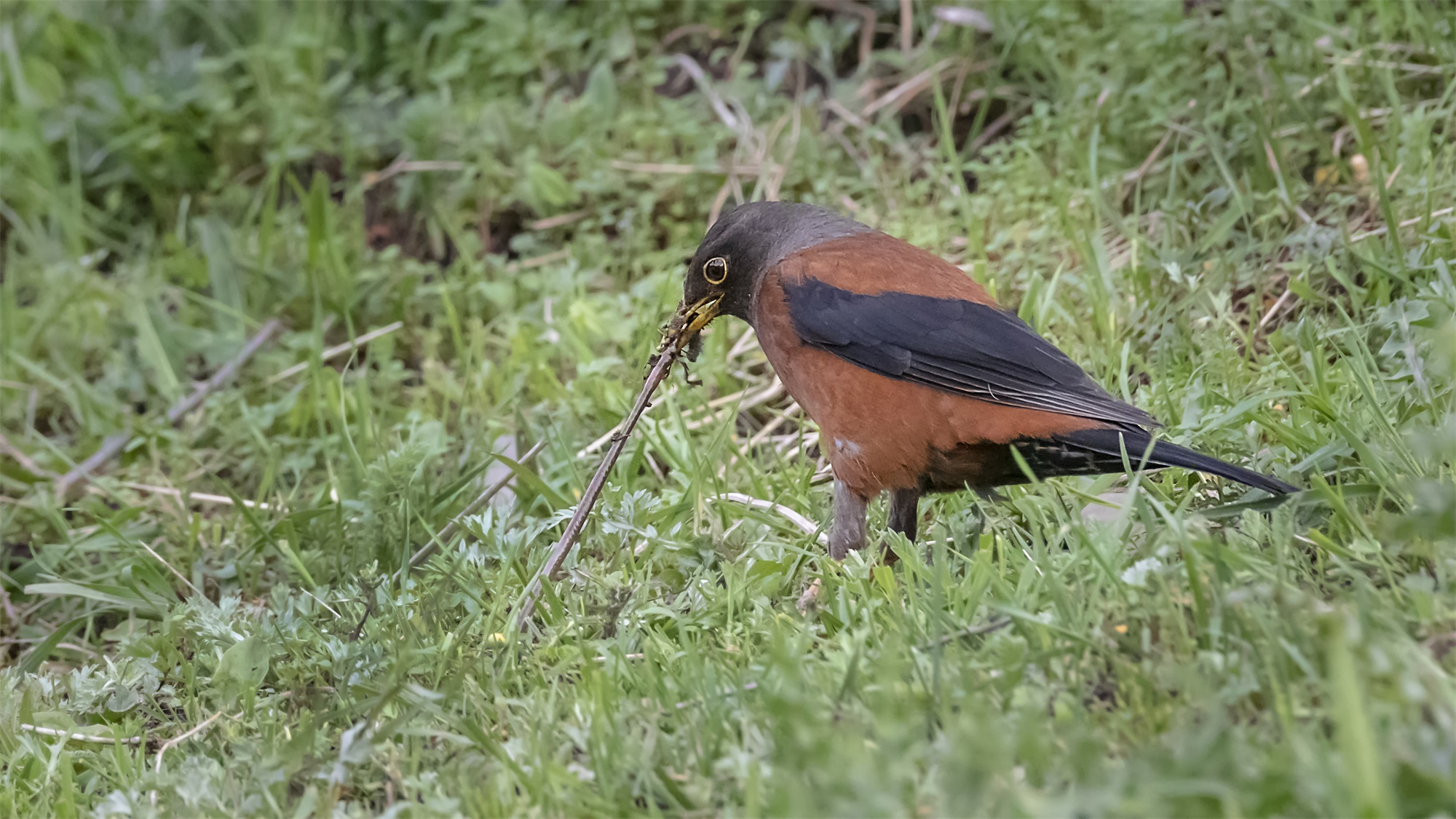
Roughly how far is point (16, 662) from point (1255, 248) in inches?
175

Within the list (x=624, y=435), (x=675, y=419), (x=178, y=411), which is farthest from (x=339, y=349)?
(x=624, y=435)

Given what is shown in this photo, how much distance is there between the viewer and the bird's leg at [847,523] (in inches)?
134

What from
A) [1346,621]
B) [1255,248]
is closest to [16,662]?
[1346,621]

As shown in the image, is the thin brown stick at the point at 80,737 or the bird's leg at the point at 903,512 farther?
the bird's leg at the point at 903,512

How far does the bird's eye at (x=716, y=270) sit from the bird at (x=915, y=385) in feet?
0.39

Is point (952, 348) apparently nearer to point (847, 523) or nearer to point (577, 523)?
point (847, 523)

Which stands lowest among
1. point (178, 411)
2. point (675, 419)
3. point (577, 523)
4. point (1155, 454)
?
point (178, 411)

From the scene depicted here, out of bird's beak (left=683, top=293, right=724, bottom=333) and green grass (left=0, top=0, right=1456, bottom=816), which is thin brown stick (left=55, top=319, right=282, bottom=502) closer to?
green grass (left=0, top=0, right=1456, bottom=816)

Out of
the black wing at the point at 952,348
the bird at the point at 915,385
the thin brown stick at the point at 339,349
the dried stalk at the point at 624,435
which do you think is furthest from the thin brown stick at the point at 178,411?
the black wing at the point at 952,348

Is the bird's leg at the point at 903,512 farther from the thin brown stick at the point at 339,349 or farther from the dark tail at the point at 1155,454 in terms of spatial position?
the thin brown stick at the point at 339,349

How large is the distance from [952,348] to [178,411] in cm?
357

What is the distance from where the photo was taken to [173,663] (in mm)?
3293

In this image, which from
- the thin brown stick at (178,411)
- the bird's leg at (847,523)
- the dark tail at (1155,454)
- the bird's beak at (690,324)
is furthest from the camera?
the thin brown stick at (178,411)

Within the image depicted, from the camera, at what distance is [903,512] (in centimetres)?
355
